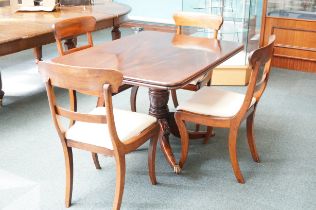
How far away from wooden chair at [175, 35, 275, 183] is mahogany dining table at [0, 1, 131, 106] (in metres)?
1.27

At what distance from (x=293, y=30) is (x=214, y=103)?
96.5 inches

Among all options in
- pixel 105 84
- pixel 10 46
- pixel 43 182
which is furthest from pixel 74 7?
pixel 105 84

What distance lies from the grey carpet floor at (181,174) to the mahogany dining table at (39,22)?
0.69 metres

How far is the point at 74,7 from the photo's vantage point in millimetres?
4059

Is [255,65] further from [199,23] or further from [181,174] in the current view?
[199,23]

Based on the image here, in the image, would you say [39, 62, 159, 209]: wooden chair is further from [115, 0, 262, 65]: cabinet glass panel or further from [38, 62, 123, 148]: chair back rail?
[115, 0, 262, 65]: cabinet glass panel

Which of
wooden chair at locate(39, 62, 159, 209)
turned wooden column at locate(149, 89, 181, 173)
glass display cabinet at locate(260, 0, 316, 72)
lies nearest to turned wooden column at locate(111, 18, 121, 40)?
turned wooden column at locate(149, 89, 181, 173)

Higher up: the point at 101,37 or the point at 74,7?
the point at 74,7

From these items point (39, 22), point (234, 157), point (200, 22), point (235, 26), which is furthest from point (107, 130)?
point (235, 26)

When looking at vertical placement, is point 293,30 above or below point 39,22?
below

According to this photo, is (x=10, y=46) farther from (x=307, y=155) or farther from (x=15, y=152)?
(x=307, y=155)

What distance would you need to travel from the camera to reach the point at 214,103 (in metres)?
2.48

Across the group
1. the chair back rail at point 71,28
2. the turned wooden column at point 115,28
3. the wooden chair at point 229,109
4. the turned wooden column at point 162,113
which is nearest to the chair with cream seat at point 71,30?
the chair back rail at point 71,28

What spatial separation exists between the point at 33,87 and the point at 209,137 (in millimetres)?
2098
